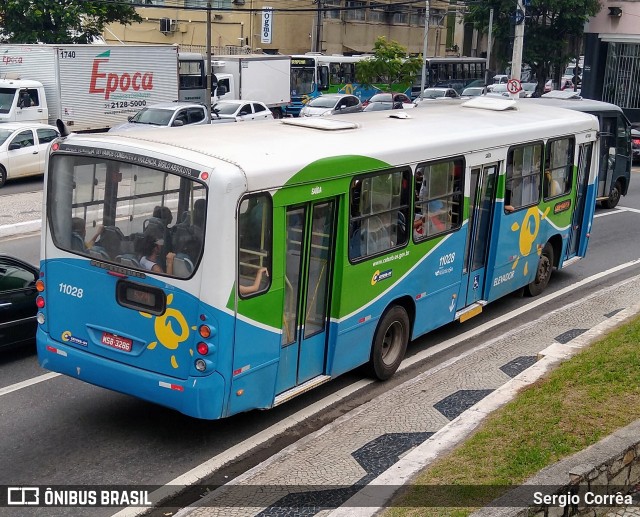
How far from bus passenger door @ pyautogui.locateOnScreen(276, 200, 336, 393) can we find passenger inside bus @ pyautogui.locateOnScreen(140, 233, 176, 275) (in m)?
1.10

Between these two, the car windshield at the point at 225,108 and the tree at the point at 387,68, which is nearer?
the car windshield at the point at 225,108

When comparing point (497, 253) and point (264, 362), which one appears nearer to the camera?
point (264, 362)

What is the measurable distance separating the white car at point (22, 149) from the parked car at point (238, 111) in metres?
10.4

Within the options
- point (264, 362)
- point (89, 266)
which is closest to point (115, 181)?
point (89, 266)

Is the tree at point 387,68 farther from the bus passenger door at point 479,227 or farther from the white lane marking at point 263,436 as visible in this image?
the bus passenger door at point 479,227

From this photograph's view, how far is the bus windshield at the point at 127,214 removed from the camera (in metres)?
7.55

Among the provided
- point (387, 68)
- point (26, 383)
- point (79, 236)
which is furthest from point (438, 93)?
point (79, 236)

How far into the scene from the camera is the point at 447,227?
10.8 metres

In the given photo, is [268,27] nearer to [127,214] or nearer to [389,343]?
[389,343]

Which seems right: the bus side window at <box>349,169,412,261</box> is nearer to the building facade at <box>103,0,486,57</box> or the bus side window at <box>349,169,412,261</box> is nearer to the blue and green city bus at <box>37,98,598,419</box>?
the blue and green city bus at <box>37,98,598,419</box>

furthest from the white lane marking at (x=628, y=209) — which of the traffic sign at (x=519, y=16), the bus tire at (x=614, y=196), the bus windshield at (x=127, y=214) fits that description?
the bus windshield at (x=127, y=214)

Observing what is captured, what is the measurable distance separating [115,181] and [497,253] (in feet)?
19.3

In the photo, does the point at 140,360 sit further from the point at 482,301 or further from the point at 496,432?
the point at 482,301

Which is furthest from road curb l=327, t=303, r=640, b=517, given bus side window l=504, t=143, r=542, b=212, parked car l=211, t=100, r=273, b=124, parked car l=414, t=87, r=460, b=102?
parked car l=414, t=87, r=460, b=102
